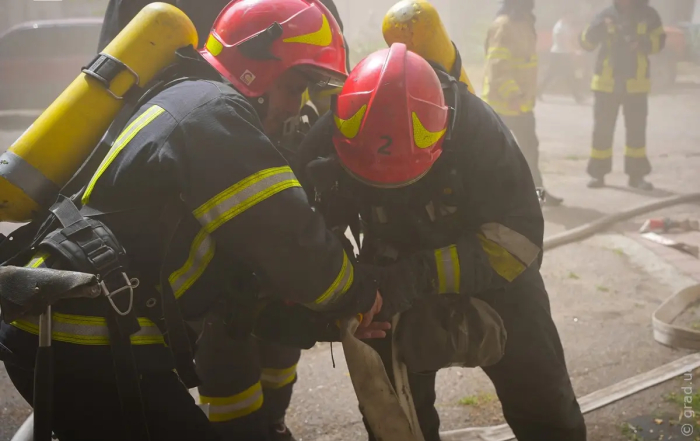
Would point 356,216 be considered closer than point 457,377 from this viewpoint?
Yes

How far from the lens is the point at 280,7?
2.35 meters

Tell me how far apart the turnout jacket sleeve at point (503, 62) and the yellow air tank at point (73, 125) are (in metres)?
5.31

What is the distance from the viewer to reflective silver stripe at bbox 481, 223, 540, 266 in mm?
2330

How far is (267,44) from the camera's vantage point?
89.8 inches

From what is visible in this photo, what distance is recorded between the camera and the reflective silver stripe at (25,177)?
6.58ft

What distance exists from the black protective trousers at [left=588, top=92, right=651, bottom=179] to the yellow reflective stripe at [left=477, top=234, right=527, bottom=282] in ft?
19.7

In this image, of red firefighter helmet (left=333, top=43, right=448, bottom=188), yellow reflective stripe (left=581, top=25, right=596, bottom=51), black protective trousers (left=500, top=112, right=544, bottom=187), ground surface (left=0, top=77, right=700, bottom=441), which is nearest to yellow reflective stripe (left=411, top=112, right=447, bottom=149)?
red firefighter helmet (left=333, top=43, right=448, bottom=188)

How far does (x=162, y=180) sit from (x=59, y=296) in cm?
41

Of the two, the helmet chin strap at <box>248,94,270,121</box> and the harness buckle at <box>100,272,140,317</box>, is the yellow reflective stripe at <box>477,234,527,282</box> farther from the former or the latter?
the harness buckle at <box>100,272,140,317</box>

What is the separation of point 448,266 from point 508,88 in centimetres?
506

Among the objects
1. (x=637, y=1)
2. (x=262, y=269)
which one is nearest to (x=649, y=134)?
(x=637, y=1)

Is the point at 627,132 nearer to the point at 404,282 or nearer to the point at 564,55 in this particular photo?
the point at 404,282

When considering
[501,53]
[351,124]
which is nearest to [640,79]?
[501,53]

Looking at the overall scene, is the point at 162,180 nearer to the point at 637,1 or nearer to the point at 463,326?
the point at 463,326
